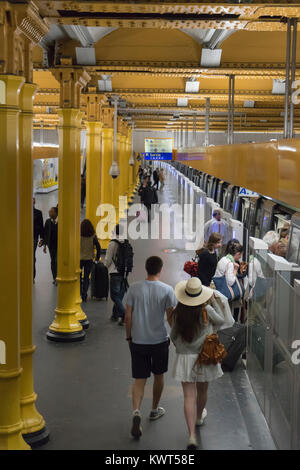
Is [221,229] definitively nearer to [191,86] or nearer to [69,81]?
[191,86]

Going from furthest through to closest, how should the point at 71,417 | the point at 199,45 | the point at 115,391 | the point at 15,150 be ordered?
the point at 199,45 < the point at 115,391 < the point at 71,417 < the point at 15,150

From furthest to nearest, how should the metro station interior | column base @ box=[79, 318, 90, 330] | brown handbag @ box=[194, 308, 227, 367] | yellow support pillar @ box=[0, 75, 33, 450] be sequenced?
column base @ box=[79, 318, 90, 330], brown handbag @ box=[194, 308, 227, 367], the metro station interior, yellow support pillar @ box=[0, 75, 33, 450]

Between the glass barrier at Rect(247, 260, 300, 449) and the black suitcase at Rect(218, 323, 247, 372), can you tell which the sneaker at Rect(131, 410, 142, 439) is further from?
the black suitcase at Rect(218, 323, 247, 372)

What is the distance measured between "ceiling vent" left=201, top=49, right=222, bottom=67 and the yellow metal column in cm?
471

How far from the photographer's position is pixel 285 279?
596cm

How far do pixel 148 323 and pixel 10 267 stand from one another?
1.36 metres

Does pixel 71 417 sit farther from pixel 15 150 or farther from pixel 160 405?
pixel 15 150

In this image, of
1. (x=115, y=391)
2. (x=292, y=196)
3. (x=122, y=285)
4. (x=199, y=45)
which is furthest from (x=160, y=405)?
(x=199, y=45)

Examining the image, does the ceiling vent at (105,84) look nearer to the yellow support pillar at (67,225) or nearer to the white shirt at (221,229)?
the white shirt at (221,229)

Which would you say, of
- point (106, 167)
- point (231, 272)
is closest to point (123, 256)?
point (231, 272)

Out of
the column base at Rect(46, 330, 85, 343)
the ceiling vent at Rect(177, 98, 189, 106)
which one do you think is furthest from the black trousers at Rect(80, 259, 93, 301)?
the ceiling vent at Rect(177, 98, 189, 106)

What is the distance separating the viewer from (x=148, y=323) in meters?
6.03

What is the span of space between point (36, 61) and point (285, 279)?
17.1 feet

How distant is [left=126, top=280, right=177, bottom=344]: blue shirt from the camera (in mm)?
6016
